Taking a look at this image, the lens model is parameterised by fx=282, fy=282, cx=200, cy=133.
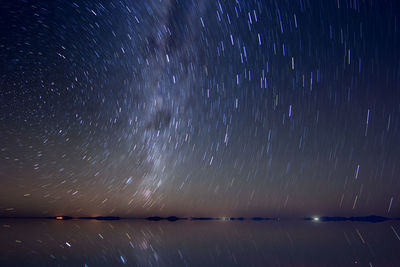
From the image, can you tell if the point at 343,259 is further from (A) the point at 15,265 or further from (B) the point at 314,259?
(A) the point at 15,265

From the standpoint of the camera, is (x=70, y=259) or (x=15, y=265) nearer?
(x=15, y=265)

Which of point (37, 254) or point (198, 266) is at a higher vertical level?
point (37, 254)

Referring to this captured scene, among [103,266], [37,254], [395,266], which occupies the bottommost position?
[395,266]

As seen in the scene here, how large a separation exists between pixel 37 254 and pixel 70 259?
3.56ft

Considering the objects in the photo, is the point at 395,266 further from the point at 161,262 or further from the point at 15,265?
the point at 15,265

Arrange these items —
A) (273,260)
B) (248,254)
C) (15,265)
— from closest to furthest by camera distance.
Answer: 1. (15,265)
2. (273,260)
3. (248,254)

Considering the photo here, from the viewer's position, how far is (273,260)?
5.36 m

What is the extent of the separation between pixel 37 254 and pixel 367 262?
637cm

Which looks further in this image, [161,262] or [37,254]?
[37,254]

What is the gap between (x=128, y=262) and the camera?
196 inches

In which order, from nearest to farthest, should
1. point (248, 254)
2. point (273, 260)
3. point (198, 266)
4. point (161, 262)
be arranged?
1. point (198, 266)
2. point (161, 262)
3. point (273, 260)
4. point (248, 254)

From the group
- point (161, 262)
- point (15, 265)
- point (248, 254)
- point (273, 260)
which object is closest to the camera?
point (15, 265)

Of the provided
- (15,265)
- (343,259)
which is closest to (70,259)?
(15,265)

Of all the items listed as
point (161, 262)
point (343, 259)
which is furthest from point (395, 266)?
point (161, 262)
